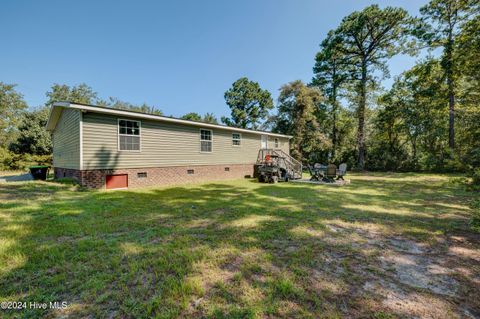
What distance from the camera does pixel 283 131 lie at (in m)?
22.8

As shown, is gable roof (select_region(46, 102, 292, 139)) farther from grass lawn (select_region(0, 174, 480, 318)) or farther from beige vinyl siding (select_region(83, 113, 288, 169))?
grass lawn (select_region(0, 174, 480, 318))

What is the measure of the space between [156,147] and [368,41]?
2382 centimetres

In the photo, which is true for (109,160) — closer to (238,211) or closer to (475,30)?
(238,211)

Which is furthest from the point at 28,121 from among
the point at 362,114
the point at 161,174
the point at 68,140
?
the point at 362,114

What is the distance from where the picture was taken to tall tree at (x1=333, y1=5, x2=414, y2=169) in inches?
731

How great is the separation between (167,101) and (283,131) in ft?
108

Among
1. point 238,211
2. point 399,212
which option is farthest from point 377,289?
point 399,212

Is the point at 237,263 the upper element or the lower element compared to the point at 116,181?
lower

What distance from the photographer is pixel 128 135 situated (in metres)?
8.96

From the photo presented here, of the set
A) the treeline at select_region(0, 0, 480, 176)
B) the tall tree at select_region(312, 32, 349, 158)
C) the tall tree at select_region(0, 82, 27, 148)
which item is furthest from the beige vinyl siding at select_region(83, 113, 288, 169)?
the tall tree at select_region(0, 82, 27, 148)

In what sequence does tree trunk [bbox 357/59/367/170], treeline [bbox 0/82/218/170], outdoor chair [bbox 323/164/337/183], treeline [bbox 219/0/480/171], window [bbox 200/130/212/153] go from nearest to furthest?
outdoor chair [bbox 323/164/337/183], window [bbox 200/130/212/153], treeline [bbox 219/0/480/171], treeline [bbox 0/82/218/170], tree trunk [bbox 357/59/367/170]

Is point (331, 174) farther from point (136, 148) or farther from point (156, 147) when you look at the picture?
point (136, 148)

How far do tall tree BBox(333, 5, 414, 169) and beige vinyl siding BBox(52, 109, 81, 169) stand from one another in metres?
23.4

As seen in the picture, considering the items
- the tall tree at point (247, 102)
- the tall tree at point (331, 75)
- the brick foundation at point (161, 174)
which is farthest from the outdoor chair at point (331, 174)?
the tall tree at point (247, 102)
